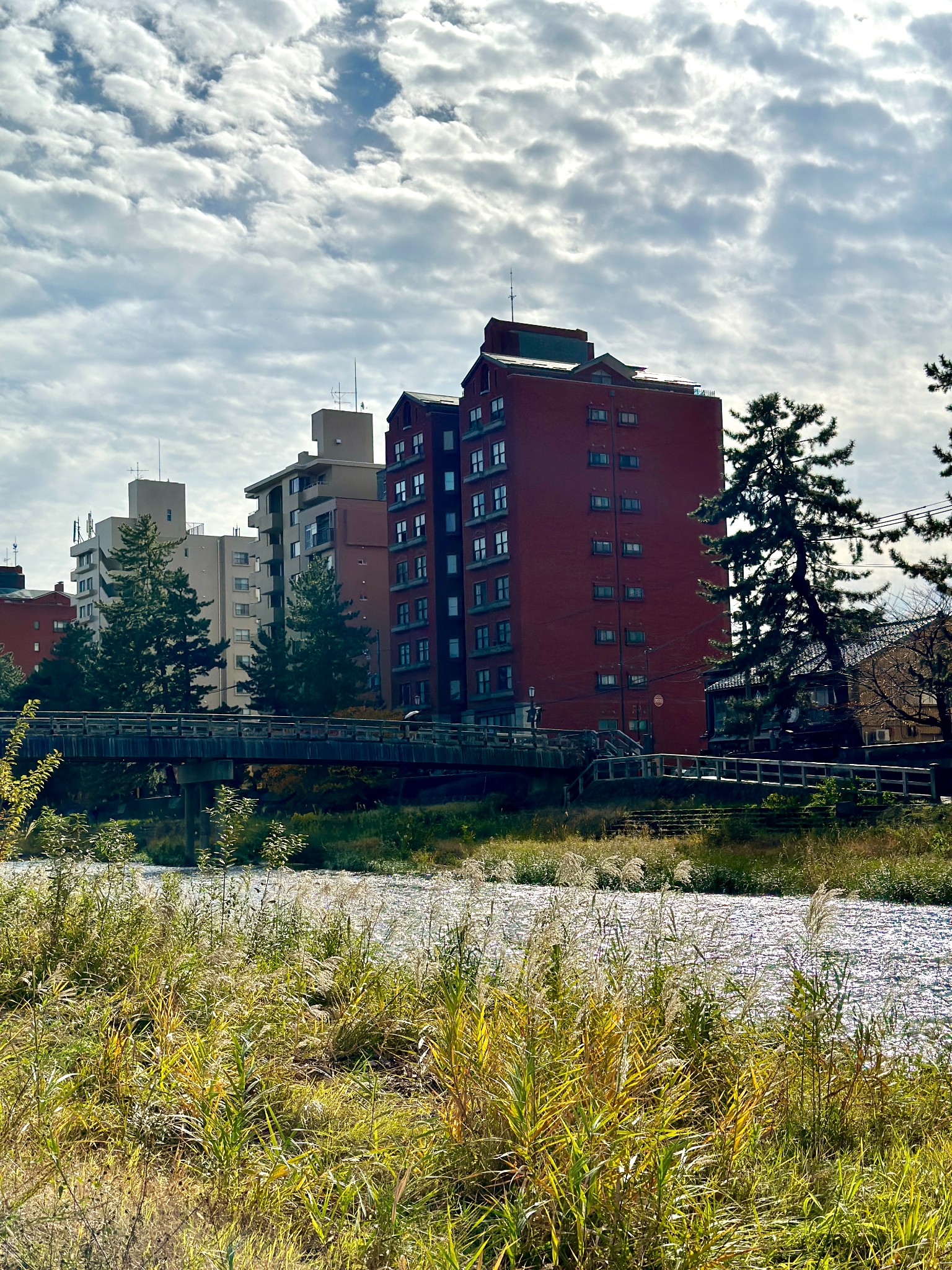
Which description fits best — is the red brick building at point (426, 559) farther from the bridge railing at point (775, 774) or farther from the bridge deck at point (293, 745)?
the bridge railing at point (775, 774)

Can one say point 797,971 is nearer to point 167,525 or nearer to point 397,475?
point 397,475

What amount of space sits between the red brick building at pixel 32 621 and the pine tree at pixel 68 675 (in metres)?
44.5

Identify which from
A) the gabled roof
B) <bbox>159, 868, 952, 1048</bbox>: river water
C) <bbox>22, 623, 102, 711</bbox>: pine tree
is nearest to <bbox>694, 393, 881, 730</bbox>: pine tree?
the gabled roof

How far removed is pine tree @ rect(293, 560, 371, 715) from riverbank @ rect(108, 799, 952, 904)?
1462 centimetres

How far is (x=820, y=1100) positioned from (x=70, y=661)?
93277mm

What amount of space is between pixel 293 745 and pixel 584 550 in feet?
83.9

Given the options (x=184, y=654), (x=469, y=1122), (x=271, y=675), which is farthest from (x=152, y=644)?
(x=469, y=1122)

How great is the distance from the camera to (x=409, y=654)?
85875 mm

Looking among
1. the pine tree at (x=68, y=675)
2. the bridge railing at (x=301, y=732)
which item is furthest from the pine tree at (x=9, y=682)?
the bridge railing at (x=301, y=732)

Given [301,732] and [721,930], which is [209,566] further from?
[721,930]

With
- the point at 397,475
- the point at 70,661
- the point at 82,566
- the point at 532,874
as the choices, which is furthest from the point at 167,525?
the point at 532,874

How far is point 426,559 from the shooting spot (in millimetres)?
84375

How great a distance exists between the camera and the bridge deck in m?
54.5

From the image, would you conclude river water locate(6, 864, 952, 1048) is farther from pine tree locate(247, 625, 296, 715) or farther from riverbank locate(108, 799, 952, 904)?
pine tree locate(247, 625, 296, 715)
